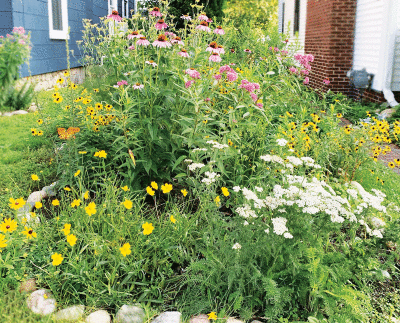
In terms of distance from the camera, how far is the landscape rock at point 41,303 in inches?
79.8

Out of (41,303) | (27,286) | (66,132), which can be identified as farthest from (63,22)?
(41,303)

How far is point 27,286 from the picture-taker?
7.16 ft

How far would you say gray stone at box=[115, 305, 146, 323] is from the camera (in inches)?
78.8

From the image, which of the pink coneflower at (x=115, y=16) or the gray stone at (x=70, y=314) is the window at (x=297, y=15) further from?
the gray stone at (x=70, y=314)

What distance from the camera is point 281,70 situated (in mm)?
4371

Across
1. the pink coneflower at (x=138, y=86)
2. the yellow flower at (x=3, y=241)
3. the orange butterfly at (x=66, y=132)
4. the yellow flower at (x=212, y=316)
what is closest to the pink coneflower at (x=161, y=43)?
the pink coneflower at (x=138, y=86)

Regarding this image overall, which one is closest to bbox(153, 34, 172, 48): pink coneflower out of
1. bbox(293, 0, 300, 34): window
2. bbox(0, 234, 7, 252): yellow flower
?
bbox(0, 234, 7, 252): yellow flower

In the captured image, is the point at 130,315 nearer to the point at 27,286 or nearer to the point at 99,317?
the point at 99,317

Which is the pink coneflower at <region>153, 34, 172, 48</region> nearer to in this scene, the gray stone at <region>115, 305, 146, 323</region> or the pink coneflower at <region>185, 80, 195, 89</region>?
the pink coneflower at <region>185, 80, 195, 89</region>

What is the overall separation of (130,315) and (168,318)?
204 mm

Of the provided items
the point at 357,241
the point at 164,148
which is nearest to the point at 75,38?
the point at 164,148

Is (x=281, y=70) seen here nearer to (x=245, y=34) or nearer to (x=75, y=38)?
(x=245, y=34)

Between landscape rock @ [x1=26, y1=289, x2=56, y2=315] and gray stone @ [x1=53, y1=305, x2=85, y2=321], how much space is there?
55 mm

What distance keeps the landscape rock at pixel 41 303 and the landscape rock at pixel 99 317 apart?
216 mm
